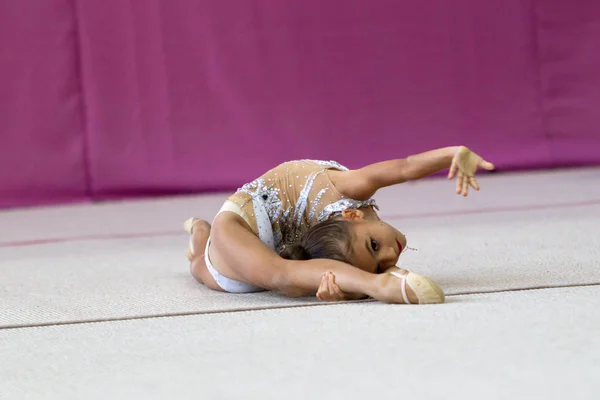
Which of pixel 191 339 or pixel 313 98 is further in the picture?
pixel 313 98

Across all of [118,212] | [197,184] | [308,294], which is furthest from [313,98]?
[308,294]

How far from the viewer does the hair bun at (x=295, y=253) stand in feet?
5.51

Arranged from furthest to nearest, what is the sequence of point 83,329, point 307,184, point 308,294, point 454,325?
point 307,184 → point 308,294 → point 83,329 → point 454,325

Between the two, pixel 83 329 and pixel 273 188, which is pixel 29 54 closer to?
pixel 273 188

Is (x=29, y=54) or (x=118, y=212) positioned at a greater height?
(x=29, y=54)

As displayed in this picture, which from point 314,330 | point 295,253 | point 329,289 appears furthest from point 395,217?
point 314,330

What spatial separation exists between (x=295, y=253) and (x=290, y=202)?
0.19 m

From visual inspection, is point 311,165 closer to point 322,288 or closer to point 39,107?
point 322,288

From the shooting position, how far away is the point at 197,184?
3.79m

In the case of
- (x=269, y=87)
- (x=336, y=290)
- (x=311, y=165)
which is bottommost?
(x=336, y=290)

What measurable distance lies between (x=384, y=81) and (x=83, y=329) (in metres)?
2.47

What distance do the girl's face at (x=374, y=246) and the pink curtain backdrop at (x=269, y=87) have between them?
214 cm

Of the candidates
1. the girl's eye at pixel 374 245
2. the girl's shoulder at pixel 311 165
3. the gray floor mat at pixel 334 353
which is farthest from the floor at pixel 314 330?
the girl's shoulder at pixel 311 165

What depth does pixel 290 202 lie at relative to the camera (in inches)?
73.1
